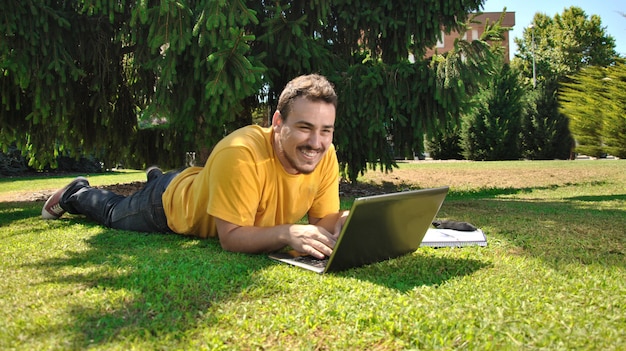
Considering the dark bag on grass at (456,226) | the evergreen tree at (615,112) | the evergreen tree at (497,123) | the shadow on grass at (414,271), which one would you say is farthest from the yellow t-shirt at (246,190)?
the evergreen tree at (497,123)

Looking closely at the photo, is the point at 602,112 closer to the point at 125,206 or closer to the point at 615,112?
the point at 615,112

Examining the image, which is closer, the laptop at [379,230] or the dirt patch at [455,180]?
the laptop at [379,230]

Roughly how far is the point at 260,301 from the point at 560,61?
141 feet

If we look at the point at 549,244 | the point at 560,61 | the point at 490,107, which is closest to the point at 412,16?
the point at 549,244

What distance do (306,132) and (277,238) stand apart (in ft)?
2.09

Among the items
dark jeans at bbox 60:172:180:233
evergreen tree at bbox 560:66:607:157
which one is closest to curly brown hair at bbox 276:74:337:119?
dark jeans at bbox 60:172:180:233

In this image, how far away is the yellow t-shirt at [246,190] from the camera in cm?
306

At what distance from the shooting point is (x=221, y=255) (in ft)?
10.6

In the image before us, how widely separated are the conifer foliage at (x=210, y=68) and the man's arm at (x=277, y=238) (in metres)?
2.97

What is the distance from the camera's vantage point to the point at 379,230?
8.96 ft

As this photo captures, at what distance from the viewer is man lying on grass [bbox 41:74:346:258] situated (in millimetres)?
2969

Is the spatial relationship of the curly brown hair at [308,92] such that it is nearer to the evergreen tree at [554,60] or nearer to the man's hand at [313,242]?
the man's hand at [313,242]

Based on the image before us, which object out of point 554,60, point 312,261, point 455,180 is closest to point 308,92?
point 312,261

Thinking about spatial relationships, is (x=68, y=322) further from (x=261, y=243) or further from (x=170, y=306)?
(x=261, y=243)
